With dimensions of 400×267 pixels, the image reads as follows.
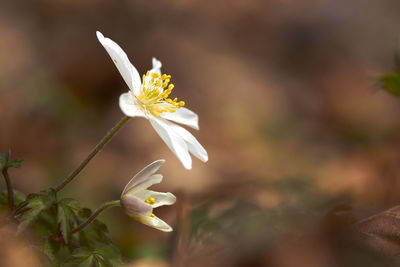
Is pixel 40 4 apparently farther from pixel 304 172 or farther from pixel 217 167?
pixel 304 172

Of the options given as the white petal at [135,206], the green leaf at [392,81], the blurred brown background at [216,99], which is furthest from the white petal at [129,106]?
the green leaf at [392,81]

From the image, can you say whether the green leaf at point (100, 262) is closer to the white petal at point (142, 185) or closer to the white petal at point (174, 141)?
the white petal at point (142, 185)

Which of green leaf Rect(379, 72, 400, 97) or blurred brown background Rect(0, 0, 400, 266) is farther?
blurred brown background Rect(0, 0, 400, 266)

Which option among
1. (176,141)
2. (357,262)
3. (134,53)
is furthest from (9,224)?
(134,53)

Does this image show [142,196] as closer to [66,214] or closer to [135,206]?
[135,206]

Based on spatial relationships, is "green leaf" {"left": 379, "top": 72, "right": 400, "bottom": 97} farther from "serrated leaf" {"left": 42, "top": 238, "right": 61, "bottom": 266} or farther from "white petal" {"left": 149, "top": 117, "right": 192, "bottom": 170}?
"serrated leaf" {"left": 42, "top": 238, "right": 61, "bottom": 266}

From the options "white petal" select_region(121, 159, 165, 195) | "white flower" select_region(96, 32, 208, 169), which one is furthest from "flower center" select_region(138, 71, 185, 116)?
"white petal" select_region(121, 159, 165, 195)

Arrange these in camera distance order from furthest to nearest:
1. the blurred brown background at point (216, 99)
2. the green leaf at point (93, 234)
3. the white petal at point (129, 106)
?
the blurred brown background at point (216, 99) → the green leaf at point (93, 234) → the white petal at point (129, 106)

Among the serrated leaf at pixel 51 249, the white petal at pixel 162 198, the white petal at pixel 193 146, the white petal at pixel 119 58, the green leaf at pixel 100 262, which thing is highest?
the white petal at pixel 119 58
